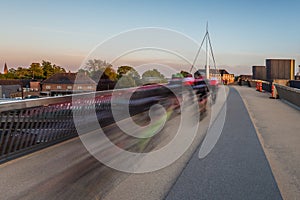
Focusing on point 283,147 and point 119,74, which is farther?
point 119,74

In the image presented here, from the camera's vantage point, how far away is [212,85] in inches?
802

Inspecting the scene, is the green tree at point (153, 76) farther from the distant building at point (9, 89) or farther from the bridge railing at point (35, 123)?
the distant building at point (9, 89)

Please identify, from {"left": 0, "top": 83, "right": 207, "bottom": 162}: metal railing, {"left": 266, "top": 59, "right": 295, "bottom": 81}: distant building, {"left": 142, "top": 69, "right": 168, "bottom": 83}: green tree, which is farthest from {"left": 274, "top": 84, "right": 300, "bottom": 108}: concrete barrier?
{"left": 266, "top": 59, "right": 295, "bottom": 81}: distant building

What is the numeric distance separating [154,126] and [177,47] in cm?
317

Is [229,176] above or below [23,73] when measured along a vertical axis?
below

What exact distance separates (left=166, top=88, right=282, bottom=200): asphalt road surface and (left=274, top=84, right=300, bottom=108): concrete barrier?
33.9 feet

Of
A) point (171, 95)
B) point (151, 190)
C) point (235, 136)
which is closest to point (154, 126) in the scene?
point (235, 136)

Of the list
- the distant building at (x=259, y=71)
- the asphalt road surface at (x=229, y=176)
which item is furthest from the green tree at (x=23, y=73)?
the asphalt road surface at (x=229, y=176)

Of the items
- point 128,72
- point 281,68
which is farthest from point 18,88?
point 128,72

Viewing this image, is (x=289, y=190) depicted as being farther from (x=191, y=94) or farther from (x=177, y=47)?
(x=191, y=94)

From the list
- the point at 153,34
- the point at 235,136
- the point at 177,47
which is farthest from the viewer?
the point at 177,47

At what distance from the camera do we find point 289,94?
58.6 ft

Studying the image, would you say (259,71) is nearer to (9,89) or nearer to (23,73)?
(9,89)

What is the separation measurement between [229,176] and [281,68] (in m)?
35.5
